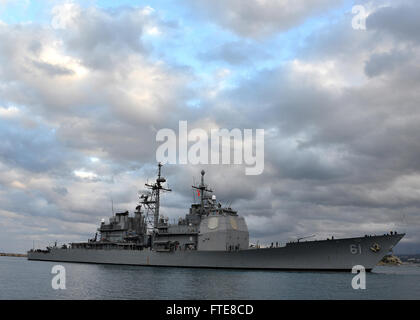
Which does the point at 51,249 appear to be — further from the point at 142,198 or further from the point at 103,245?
the point at 142,198

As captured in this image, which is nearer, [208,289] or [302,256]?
[208,289]

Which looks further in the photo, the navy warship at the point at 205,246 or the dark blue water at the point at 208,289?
the navy warship at the point at 205,246

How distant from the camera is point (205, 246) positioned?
4434 cm

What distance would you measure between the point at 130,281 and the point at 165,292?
7440 millimetres

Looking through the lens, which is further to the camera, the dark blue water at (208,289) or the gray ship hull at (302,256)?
the gray ship hull at (302,256)

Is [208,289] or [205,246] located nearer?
[208,289]

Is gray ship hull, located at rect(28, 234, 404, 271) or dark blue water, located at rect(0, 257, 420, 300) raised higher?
gray ship hull, located at rect(28, 234, 404, 271)

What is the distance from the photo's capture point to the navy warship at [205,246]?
37375 mm

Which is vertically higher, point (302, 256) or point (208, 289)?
point (302, 256)

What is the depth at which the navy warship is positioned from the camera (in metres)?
37.4

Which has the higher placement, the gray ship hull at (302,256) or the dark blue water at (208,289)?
the gray ship hull at (302,256)
